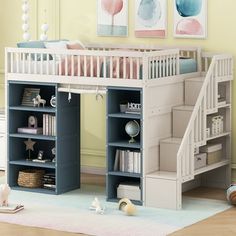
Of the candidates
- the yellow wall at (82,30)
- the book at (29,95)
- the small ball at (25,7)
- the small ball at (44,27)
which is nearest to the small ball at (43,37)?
the small ball at (44,27)

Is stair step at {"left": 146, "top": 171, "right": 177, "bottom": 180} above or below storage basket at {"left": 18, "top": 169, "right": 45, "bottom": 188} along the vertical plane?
above

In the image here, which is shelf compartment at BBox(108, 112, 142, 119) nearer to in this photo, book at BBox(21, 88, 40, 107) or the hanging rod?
the hanging rod

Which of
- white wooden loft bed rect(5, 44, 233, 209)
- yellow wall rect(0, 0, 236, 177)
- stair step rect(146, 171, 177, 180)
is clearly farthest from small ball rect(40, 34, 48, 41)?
stair step rect(146, 171, 177, 180)

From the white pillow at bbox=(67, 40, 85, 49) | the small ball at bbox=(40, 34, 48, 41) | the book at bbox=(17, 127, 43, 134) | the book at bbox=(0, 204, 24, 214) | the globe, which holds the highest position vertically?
the small ball at bbox=(40, 34, 48, 41)

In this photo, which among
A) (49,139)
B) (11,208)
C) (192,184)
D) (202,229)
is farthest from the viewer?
(192,184)

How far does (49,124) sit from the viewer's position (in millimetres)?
6641

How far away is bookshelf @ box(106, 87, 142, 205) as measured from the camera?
6246 mm

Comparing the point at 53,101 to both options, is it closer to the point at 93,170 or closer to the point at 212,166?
the point at 93,170

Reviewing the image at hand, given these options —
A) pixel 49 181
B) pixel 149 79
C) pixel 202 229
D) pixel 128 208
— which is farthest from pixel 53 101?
pixel 202 229

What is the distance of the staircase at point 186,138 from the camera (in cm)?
606

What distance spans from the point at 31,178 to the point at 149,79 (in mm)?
1285

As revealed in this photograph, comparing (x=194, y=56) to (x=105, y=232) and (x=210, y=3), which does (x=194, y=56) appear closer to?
(x=210, y=3)

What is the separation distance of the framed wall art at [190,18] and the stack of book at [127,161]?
1.24m

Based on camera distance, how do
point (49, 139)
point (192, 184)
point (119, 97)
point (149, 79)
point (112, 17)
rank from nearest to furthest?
point (149, 79)
point (119, 97)
point (49, 139)
point (192, 184)
point (112, 17)
